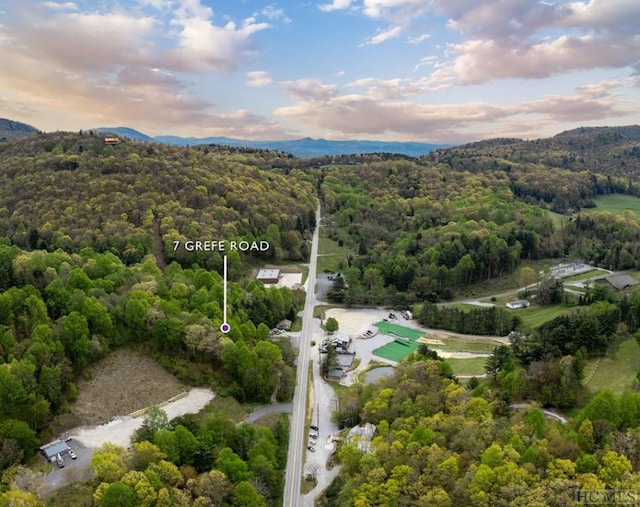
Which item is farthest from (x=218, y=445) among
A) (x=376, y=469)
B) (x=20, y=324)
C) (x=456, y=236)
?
(x=456, y=236)

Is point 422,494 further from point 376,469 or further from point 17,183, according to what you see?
point 17,183

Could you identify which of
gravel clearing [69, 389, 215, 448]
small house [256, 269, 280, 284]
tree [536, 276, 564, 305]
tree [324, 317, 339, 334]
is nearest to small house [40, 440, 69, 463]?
gravel clearing [69, 389, 215, 448]

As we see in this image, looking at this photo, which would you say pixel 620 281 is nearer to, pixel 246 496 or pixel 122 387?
pixel 246 496

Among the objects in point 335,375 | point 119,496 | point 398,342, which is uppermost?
point 119,496

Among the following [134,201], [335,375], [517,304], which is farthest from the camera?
[134,201]

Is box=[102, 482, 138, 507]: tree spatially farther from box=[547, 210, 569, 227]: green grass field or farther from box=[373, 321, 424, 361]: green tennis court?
box=[547, 210, 569, 227]: green grass field

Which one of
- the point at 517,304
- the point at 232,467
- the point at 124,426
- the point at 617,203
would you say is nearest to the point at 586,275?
the point at 517,304

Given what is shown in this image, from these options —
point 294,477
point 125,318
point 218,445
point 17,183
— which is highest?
point 17,183
